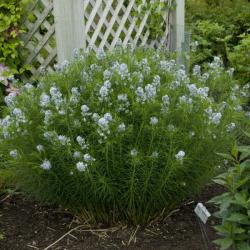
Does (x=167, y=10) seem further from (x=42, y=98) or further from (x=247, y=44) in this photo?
(x=42, y=98)

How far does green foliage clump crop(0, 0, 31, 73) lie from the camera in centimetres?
424

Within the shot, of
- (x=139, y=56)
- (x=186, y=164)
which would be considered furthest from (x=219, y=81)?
(x=186, y=164)

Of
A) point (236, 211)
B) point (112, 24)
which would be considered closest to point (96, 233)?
point (236, 211)

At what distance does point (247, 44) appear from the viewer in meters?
5.35

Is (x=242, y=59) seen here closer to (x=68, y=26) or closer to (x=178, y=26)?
(x=178, y=26)

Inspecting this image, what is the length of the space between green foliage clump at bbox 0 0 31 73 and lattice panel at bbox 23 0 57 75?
0.28 feet

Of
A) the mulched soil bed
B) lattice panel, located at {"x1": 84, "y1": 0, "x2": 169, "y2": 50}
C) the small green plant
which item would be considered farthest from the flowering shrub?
the small green plant

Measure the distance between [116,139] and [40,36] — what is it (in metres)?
2.06

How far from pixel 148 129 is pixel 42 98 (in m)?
0.62

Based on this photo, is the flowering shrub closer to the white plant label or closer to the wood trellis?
the white plant label

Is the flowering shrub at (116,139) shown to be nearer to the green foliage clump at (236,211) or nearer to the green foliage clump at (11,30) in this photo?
the green foliage clump at (236,211)

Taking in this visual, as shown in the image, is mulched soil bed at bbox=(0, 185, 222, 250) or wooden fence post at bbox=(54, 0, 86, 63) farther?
wooden fence post at bbox=(54, 0, 86, 63)

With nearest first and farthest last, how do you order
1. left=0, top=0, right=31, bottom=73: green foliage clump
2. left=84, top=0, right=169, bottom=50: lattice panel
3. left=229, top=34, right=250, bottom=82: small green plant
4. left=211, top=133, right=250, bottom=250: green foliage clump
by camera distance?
1. left=211, top=133, right=250, bottom=250: green foliage clump
2. left=0, top=0, right=31, bottom=73: green foliage clump
3. left=84, top=0, right=169, bottom=50: lattice panel
4. left=229, top=34, right=250, bottom=82: small green plant

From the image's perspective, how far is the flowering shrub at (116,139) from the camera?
2.77m
